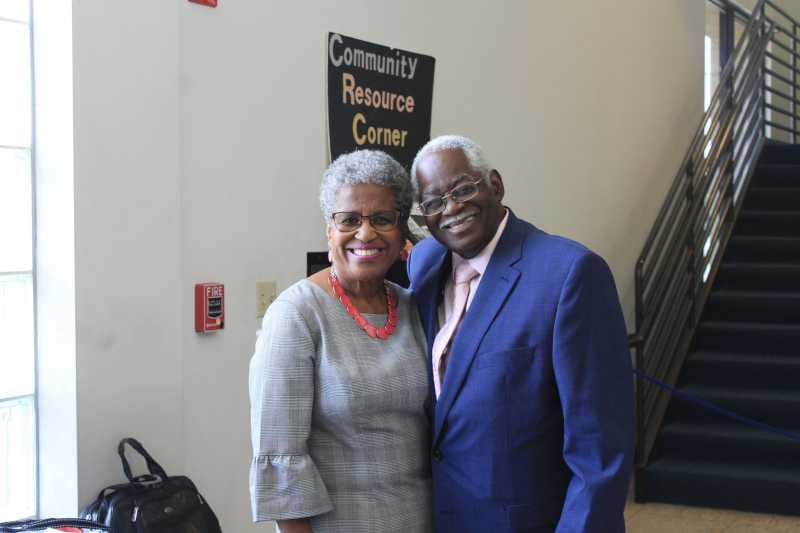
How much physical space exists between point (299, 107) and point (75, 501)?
1548 mm

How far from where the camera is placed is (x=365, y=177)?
73.7 inches

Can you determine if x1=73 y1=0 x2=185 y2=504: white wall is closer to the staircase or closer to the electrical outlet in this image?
the electrical outlet

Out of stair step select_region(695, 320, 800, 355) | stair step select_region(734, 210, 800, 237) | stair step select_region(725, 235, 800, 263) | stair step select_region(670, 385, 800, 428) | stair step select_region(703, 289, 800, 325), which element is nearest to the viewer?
stair step select_region(670, 385, 800, 428)

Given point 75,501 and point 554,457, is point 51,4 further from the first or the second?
point 554,457

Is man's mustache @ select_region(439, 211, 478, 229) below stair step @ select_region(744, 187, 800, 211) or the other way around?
below

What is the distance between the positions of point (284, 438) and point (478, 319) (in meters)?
0.44

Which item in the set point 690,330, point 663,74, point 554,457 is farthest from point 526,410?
point 663,74

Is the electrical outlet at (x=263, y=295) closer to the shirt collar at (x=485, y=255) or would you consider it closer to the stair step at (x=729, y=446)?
the shirt collar at (x=485, y=255)

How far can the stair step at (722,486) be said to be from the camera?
15.7ft

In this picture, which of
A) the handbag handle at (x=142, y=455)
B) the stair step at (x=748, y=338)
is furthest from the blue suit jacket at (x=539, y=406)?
the stair step at (x=748, y=338)

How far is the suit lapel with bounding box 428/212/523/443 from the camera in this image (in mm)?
1857

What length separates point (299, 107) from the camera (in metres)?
3.46

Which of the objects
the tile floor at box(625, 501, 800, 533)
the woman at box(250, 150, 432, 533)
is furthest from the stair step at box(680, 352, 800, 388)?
the woman at box(250, 150, 432, 533)

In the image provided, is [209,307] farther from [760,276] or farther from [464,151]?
[760,276]
